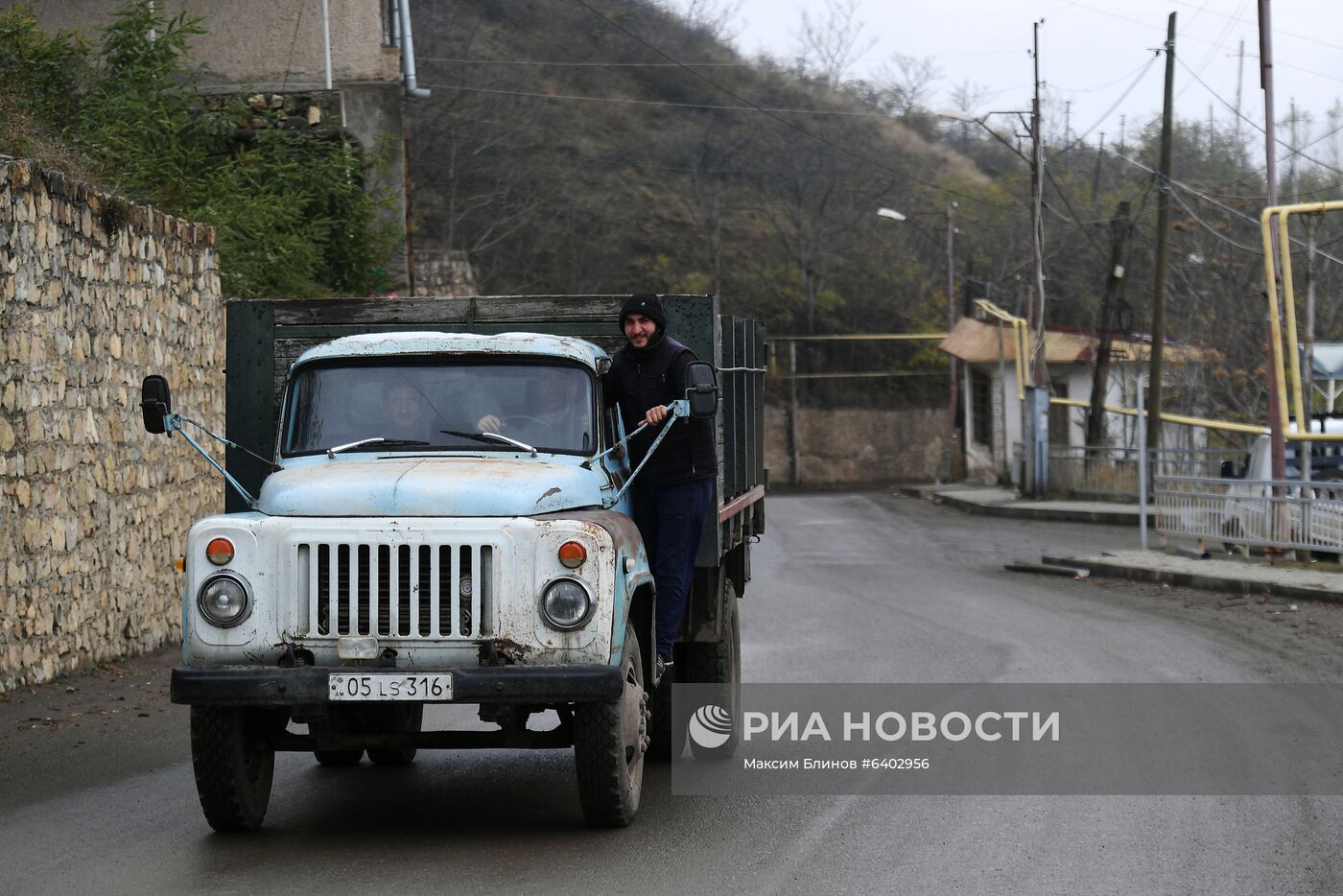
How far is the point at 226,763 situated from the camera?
6.88 m

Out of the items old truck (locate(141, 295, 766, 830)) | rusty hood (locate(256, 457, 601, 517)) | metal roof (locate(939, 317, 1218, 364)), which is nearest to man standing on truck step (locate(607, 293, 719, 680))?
old truck (locate(141, 295, 766, 830))

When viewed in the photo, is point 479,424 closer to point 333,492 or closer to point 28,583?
point 333,492

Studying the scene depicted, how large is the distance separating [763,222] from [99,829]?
64137 mm

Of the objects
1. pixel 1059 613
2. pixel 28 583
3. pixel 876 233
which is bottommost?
pixel 1059 613

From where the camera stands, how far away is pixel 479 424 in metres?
7.62

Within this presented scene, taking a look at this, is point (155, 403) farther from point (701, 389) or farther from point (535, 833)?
point (535, 833)

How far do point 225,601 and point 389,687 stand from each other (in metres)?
0.78

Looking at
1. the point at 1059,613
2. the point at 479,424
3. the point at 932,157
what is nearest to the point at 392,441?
the point at 479,424

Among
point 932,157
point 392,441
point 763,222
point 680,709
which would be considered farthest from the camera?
point 932,157

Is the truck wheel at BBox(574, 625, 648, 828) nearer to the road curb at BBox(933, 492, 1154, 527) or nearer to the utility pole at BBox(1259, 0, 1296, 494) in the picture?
the utility pole at BBox(1259, 0, 1296, 494)

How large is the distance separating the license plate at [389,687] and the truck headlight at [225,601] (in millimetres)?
490

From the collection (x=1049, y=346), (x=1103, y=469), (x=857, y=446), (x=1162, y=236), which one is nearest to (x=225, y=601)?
(x=1162, y=236)

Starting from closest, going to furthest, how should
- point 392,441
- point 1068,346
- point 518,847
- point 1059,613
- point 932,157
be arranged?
1. point 518,847
2. point 392,441
3. point 1059,613
4. point 1068,346
5. point 932,157

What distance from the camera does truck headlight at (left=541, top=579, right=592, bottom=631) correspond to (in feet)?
21.5
